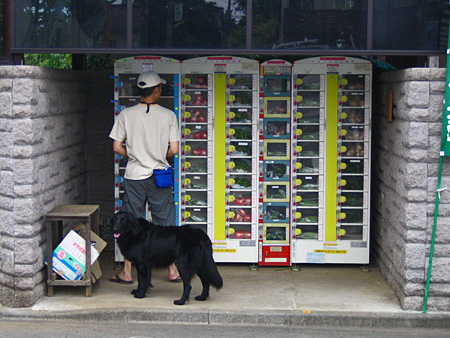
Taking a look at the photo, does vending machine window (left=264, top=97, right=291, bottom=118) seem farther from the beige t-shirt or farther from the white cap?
the white cap

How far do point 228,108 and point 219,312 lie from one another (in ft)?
9.13

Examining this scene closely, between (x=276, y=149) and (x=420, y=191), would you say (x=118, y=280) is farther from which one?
(x=420, y=191)

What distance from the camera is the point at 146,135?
26.0 feet

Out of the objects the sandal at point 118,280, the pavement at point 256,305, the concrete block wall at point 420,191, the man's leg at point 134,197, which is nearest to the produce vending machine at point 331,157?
the pavement at point 256,305

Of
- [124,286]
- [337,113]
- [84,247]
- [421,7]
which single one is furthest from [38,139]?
[421,7]

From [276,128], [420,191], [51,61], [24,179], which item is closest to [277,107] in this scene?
[276,128]

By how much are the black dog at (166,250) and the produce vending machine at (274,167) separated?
1.59 metres

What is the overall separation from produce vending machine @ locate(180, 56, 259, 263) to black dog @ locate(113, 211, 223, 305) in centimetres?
138

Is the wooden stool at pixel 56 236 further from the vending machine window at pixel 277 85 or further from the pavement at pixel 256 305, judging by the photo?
the vending machine window at pixel 277 85

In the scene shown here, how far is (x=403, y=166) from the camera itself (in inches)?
287

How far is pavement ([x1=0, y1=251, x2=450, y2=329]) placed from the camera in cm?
708

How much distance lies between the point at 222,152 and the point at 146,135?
4.16 feet

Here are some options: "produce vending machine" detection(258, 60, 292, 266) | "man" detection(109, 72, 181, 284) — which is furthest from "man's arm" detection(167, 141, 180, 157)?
"produce vending machine" detection(258, 60, 292, 266)

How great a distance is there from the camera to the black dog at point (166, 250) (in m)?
7.34
